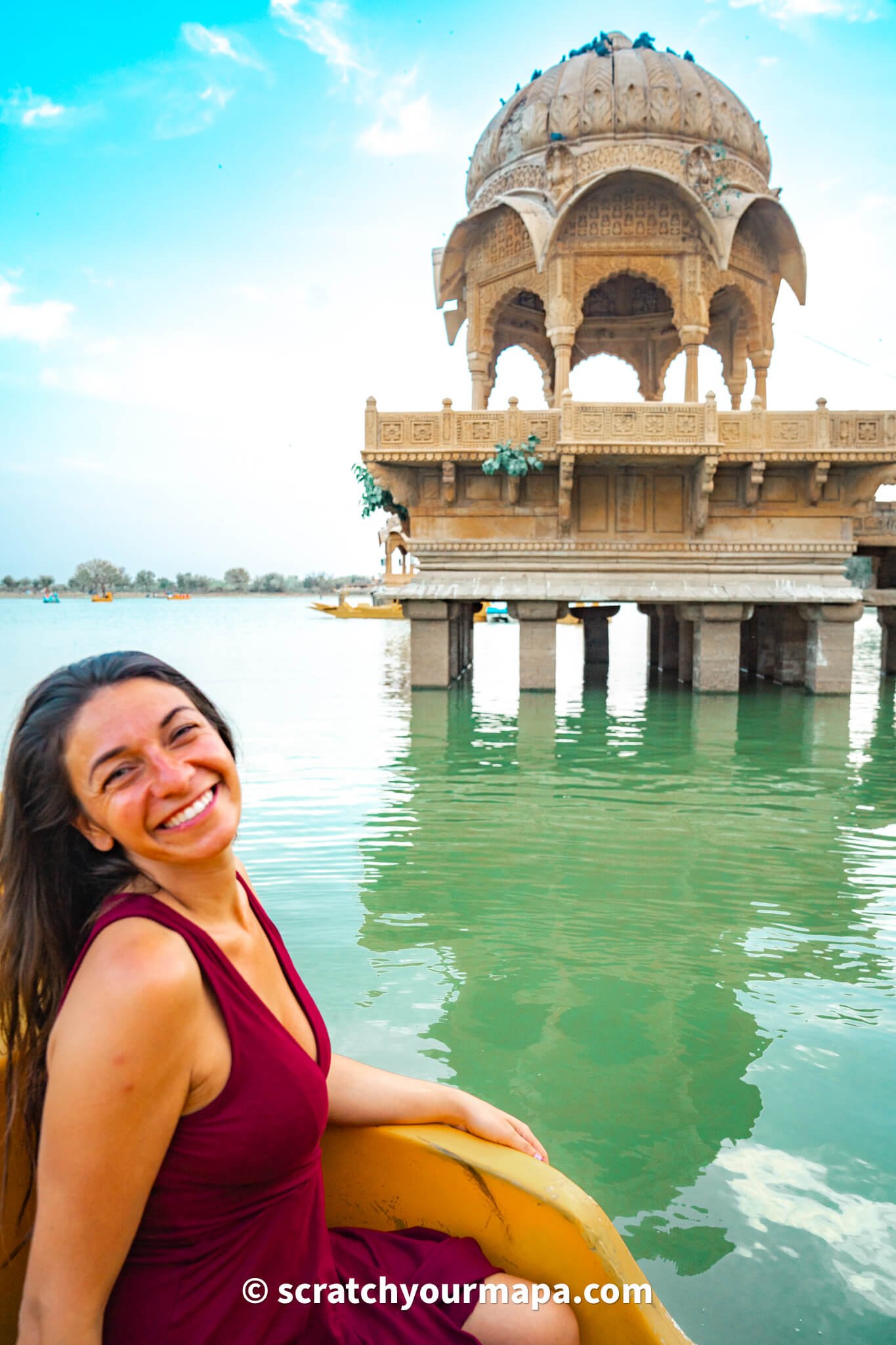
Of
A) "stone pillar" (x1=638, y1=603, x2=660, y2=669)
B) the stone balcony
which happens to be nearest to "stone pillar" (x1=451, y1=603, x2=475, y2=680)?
the stone balcony

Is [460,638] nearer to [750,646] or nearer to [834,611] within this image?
[750,646]

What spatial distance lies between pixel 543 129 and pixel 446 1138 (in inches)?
606

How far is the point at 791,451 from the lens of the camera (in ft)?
42.4

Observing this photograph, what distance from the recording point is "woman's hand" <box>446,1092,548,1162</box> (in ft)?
6.49

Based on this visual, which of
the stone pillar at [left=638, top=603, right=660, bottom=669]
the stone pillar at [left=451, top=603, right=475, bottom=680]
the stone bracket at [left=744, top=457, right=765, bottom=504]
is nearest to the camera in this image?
the stone bracket at [left=744, top=457, right=765, bottom=504]

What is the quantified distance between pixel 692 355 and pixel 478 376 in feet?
10.4

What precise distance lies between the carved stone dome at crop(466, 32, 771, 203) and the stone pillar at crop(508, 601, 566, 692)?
681cm

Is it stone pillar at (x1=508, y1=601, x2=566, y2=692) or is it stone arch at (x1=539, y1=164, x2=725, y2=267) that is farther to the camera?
stone pillar at (x1=508, y1=601, x2=566, y2=692)

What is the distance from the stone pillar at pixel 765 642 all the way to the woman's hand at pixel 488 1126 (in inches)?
588

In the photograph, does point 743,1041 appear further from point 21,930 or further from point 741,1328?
point 21,930

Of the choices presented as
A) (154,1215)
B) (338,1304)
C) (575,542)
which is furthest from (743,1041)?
(575,542)

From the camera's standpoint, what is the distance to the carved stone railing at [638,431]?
12.7 m

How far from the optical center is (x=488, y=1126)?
1.98m

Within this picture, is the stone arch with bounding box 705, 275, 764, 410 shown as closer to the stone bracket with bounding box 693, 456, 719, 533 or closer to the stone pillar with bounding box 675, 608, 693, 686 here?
the stone bracket with bounding box 693, 456, 719, 533
